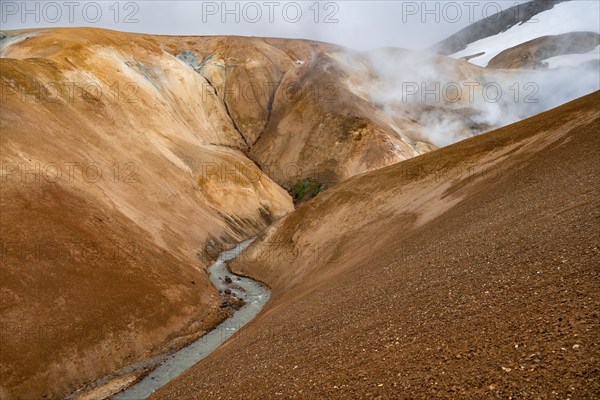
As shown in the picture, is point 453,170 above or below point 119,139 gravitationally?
below

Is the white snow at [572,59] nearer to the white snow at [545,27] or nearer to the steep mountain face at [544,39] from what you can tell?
the steep mountain face at [544,39]

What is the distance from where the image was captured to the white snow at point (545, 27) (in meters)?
164

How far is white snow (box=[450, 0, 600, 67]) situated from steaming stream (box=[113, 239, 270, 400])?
167301mm

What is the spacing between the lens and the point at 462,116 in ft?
304

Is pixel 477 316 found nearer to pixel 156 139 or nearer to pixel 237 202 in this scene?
pixel 237 202

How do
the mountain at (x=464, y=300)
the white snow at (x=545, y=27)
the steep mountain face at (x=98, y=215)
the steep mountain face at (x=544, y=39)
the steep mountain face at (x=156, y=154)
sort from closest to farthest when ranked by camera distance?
the mountain at (x=464, y=300)
the steep mountain face at (x=98, y=215)
the steep mountain face at (x=156, y=154)
the steep mountain face at (x=544, y=39)
the white snow at (x=545, y=27)

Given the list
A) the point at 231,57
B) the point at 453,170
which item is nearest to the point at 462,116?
the point at 231,57

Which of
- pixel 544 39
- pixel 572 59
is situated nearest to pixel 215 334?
pixel 572 59

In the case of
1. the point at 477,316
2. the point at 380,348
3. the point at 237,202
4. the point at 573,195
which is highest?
the point at 573,195

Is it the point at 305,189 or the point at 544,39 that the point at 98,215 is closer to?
the point at 305,189

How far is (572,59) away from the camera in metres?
133

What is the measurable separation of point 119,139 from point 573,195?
42492mm

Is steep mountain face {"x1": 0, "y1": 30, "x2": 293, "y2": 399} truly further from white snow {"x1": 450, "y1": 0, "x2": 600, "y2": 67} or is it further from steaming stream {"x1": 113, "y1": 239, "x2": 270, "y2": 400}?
white snow {"x1": 450, "y1": 0, "x2": 600, "y2": 67}

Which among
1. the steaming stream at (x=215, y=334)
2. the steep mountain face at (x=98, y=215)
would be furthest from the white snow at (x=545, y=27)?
the steaming stream at (x=215, y=334)
